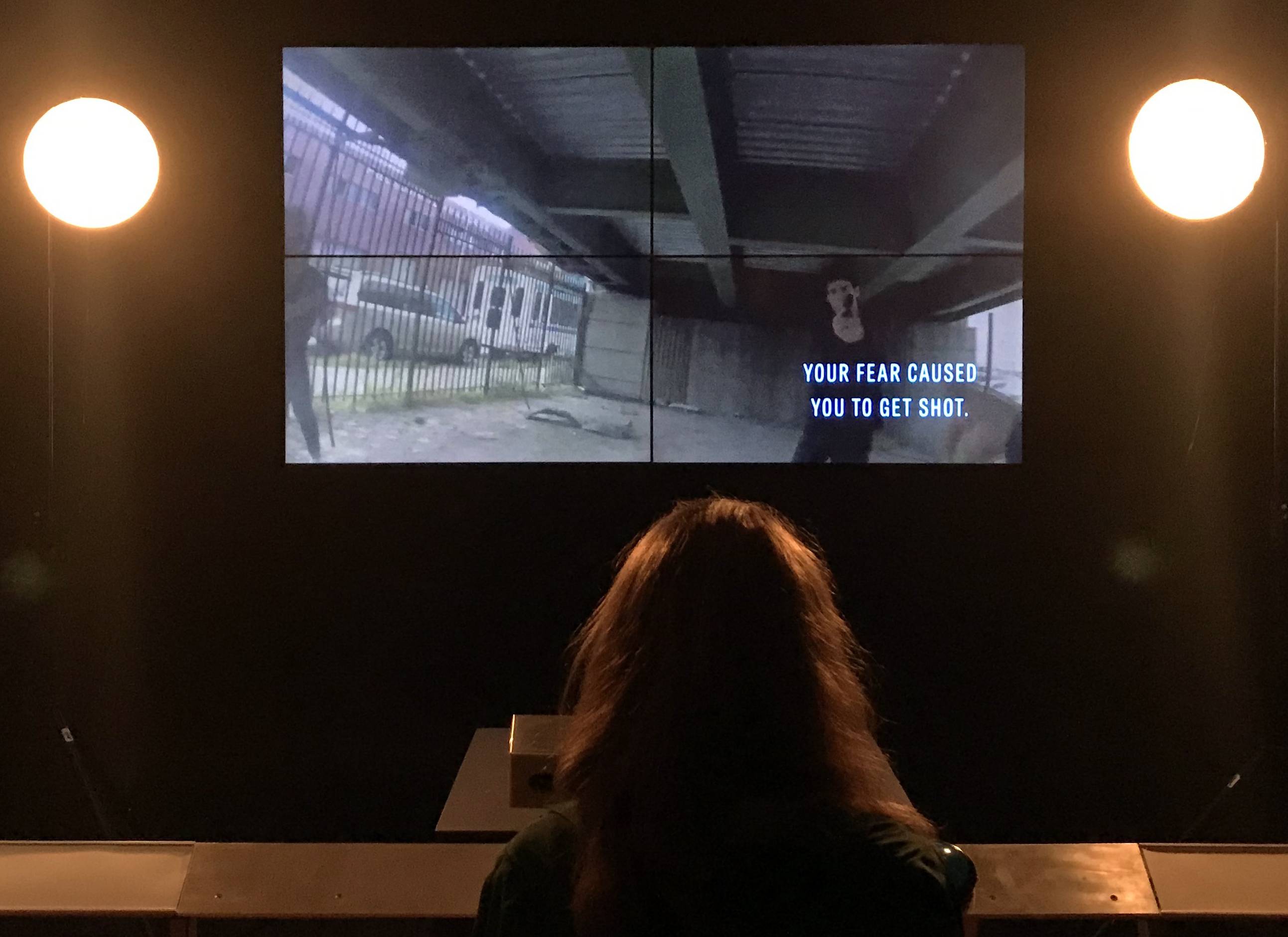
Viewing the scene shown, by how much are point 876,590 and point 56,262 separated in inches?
95.1

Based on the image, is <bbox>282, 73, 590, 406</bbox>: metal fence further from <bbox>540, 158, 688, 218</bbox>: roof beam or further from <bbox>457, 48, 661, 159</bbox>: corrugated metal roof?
<bbox>457, 48, 661, 159</bbox>: corrugated metal roof

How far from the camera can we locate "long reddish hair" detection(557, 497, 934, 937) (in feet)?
3.45

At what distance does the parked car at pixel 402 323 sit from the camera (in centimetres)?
304

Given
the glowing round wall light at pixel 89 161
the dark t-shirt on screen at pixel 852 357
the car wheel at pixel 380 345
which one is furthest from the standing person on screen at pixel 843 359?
the glowing round wall light at pixel 89 161

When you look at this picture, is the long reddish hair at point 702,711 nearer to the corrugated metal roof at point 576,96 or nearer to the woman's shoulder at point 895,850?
the woman's shoulder at point 895,850

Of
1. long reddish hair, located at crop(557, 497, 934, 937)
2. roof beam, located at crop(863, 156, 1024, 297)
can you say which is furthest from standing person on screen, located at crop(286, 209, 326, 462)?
long reddish hair, located at crop(557, 497, 934, 937)

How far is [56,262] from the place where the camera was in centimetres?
314

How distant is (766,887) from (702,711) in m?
0.17

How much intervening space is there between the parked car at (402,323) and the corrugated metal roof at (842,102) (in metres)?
0.88

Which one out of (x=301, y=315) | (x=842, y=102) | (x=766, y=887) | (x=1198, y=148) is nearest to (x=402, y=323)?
(x=301, y=315)

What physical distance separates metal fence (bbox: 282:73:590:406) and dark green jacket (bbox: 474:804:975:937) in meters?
2.09

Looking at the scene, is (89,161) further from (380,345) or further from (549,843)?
(549,843)

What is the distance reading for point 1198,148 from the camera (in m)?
3.02

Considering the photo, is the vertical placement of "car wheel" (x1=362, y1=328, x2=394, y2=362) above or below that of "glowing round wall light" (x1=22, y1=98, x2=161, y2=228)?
below
